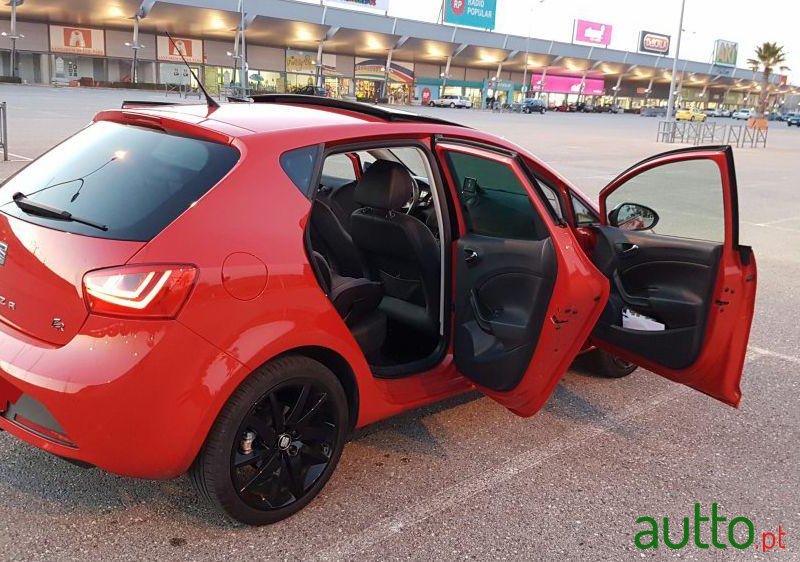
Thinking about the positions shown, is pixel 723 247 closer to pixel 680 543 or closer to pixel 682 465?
pixel 682 465

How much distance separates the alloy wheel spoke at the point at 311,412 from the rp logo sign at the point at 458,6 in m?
77.0

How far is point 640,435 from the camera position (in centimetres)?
365

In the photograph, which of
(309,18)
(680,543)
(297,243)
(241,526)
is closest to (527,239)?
(297,243)

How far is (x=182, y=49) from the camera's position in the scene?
194 ft

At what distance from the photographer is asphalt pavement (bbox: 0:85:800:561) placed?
2.58 metres

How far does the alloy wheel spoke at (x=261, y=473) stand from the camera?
259cm

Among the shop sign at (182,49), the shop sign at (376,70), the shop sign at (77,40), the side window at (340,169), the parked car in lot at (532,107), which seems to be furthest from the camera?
the shop sign at (376,70)

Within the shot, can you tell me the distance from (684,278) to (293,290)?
2147 mm

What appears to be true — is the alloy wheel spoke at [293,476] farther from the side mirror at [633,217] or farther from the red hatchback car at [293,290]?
the side mirror at [633,217]

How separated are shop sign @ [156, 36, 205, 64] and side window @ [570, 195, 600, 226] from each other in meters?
58.8

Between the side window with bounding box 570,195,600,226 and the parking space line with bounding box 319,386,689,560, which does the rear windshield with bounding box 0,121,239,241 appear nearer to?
the parking space line with bounding box 319,386,689,560

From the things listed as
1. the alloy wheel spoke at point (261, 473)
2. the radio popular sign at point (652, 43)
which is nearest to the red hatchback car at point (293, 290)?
the alloy wheel spoke at point (261, 473)

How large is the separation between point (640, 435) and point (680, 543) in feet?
3.05

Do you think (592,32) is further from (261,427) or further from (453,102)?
(261,427)
